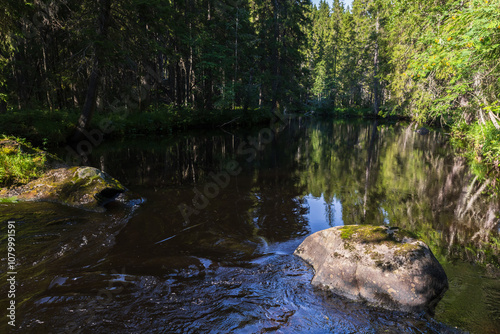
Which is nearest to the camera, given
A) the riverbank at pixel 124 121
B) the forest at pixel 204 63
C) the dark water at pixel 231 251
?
the dark water at pixel 231 251

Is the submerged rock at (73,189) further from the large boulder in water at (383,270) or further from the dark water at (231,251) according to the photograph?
the large boulder in water at (383,270)

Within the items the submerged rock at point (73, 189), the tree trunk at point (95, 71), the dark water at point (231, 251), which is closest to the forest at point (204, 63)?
the tree trunk at point (95, 71)

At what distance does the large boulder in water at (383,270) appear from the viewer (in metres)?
3.63

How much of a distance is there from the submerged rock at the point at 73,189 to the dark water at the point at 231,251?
0.34 m

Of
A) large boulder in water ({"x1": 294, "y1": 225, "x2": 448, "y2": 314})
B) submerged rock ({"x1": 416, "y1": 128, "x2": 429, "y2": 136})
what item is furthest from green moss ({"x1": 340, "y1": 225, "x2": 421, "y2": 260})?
submerged rock ({"x1": 416, "y1": 128, "x2": 429, "y2": 136})

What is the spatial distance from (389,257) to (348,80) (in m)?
57.9

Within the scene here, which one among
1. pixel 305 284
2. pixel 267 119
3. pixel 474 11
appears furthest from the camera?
pixel 267 119

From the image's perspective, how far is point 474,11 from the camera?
453 cm

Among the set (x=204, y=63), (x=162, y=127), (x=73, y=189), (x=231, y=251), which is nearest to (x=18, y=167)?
(x=73, y=189)

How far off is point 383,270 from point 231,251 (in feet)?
7.98

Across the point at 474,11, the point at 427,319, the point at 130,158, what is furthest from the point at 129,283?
the point at 130,158

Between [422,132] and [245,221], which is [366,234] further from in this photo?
[422,132]

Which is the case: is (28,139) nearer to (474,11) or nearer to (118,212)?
(118,212)

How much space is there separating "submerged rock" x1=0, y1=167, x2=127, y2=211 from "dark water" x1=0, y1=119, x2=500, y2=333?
1.12 ft
